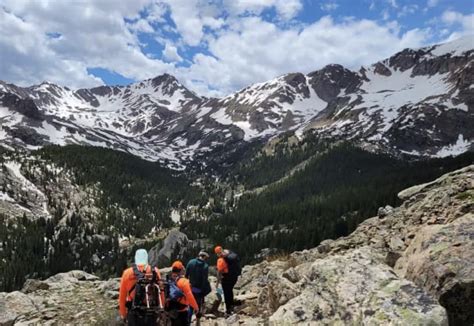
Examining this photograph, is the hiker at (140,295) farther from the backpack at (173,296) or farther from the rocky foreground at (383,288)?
the rocky foreground at (383,288)

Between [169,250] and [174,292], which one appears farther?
[169,250]

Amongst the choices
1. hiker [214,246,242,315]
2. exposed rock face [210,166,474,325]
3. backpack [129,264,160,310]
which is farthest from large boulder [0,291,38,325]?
exposed rock face [210,166,474,325]

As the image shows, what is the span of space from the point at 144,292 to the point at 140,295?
126mm

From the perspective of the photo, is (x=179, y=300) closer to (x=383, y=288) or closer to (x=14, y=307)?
(x=383, y=288)

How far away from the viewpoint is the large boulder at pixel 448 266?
1082 cm

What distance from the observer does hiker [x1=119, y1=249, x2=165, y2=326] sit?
37.2 ft

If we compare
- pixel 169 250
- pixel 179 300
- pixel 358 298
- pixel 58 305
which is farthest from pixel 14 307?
pixel 169 250

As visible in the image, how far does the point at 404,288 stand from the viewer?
1070 cm

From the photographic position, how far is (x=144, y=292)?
37.7ft

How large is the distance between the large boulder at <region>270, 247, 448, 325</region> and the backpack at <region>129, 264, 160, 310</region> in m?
3.42

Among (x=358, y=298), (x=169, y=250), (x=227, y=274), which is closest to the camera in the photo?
(x=358, y=298)

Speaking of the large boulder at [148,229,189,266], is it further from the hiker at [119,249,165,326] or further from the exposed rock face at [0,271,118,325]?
the hiker at [119,249,165,326]

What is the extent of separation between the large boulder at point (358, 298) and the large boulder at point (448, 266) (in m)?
1.02

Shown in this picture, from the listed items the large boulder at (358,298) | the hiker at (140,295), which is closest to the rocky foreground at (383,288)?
the large boulder at (358,298)
